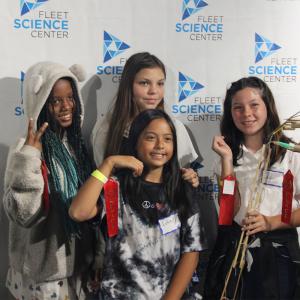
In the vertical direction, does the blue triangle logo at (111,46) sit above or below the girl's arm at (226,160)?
above

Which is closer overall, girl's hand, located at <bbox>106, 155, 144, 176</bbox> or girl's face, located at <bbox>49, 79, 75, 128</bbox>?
girl's hand, located at <bbox>106, 155, 144, 176</bbox>

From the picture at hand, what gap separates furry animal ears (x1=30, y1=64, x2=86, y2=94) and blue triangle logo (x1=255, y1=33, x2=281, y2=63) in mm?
873

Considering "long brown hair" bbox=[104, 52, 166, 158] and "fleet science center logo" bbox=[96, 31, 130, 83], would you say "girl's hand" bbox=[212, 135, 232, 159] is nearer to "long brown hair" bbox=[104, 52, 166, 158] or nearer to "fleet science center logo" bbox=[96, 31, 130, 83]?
"long brown hair" bbox=[104, 52, 166, 158]

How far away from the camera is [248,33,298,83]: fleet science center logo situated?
2.05m

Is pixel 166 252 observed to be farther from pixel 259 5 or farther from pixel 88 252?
pixel 259 5

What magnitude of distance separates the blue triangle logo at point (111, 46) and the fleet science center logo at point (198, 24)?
28 centimetres

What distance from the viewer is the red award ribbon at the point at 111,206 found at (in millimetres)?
1496

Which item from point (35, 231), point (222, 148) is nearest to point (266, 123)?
point (222, 148)

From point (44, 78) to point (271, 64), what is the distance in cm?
112

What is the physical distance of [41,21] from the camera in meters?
1.91

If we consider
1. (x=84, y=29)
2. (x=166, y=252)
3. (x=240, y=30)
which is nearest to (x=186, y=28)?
(x=240, y=30)

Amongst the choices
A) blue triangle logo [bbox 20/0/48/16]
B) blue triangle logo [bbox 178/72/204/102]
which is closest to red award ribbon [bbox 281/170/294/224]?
blue triangle logo [bbox 178/72/204/102]

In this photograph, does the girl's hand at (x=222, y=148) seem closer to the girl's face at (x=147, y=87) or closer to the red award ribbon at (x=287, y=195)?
the red award ribbon at (x=287, y=195)

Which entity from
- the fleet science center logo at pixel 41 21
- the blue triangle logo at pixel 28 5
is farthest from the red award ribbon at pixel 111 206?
the blue triangle logo at pixel 28 5
